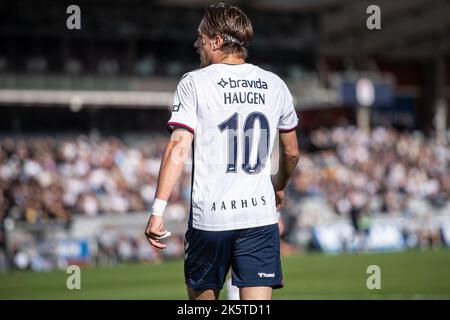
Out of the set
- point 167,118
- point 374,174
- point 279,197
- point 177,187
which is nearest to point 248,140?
point 279,197

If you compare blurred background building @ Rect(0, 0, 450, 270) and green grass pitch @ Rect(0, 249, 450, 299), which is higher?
blurred background building @ Rect(0, 0, 450, 270)

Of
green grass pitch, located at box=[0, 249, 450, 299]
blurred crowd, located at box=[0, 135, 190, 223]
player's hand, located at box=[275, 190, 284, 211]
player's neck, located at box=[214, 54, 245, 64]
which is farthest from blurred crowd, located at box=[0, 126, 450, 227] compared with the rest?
player's neck, located at box=[214, 54, 245, 64]

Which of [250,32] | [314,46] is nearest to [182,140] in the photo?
[250,32]

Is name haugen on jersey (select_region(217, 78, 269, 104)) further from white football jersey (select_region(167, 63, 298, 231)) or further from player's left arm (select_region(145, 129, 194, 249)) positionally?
player's left arm (select_region(145, 129, 194, 249))

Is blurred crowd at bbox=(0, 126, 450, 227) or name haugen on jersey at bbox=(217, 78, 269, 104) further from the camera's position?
blurred crowd at bbox=(0, 126, 450, 227)

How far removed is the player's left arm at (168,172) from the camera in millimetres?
5164

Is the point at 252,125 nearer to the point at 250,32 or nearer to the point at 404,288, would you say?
the point at 250,32

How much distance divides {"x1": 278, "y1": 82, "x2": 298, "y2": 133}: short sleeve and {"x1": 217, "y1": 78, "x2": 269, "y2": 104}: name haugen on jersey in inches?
7.7

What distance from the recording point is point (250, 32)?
5344 mm

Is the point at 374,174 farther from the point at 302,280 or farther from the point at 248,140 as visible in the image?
the point at 248,140

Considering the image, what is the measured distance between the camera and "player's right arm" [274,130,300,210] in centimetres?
573

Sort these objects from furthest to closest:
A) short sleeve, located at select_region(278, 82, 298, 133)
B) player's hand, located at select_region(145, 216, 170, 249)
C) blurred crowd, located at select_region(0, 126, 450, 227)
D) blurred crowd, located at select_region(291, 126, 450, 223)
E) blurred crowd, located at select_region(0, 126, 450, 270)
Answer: blurred crowd, located at select_region(291, 126, 450, 223) < blurred crowd, located at select_region(0, 126, 450, 227) < blurred crowd, located at select_region(0, 126, 450, 270) < short sleeve, located at select_region(278, 82, 298, 133) < player's hand, located at select_region(145, 216, 170, 249)

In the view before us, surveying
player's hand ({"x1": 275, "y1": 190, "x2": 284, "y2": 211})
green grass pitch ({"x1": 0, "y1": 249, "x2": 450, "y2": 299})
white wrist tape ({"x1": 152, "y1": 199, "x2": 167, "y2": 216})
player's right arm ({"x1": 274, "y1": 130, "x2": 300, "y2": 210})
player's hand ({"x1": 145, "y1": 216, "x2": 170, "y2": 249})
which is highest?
player's right arm ({"x1": 274, "y1": 130, "x2": 300, "y2": 210})
